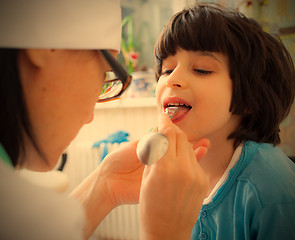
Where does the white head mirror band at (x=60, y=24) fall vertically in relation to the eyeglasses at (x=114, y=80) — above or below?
above

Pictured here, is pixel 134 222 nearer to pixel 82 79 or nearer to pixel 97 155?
pixel 97 155

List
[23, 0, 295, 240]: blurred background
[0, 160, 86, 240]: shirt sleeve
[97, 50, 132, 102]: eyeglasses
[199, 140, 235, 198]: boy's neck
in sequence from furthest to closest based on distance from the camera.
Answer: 1. [23, 0, 295, 240]: blurred background
2. [199, 140, 235, 198]: boy's neck
3. [97, 50, 132, 102]: eyeglasses
4. [0, 160, 86, 240]: shirt sleeve

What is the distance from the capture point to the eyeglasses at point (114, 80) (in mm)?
405

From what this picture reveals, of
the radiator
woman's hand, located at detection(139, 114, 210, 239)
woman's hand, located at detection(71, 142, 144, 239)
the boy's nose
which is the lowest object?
the radiator

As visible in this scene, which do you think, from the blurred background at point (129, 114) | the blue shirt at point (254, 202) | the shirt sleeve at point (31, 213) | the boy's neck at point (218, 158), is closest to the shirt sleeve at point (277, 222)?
the blue shirt at point (254, 202)

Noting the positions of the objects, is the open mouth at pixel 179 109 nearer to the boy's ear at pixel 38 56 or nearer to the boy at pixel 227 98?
the boy at pixel 227 98

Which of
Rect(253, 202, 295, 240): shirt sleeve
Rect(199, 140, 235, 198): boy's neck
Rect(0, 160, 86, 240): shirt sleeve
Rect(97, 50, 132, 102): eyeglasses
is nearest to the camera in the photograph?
Rect(0, 160, 86, 240): shirt sleeve

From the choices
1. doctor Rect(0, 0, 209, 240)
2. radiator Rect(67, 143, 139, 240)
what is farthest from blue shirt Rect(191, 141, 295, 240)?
radiator Rect(67, 143, 139, 240)

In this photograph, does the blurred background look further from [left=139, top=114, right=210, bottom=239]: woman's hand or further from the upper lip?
[left=139, top=114, right=210, bottom=239]: woman's hand

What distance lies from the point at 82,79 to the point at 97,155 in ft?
3.74

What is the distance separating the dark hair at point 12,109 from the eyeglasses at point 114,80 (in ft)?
0.49

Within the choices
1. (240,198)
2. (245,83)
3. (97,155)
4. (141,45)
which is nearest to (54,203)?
(240,198)

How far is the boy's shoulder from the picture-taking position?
0.55 m

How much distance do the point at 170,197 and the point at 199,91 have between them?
33cm
